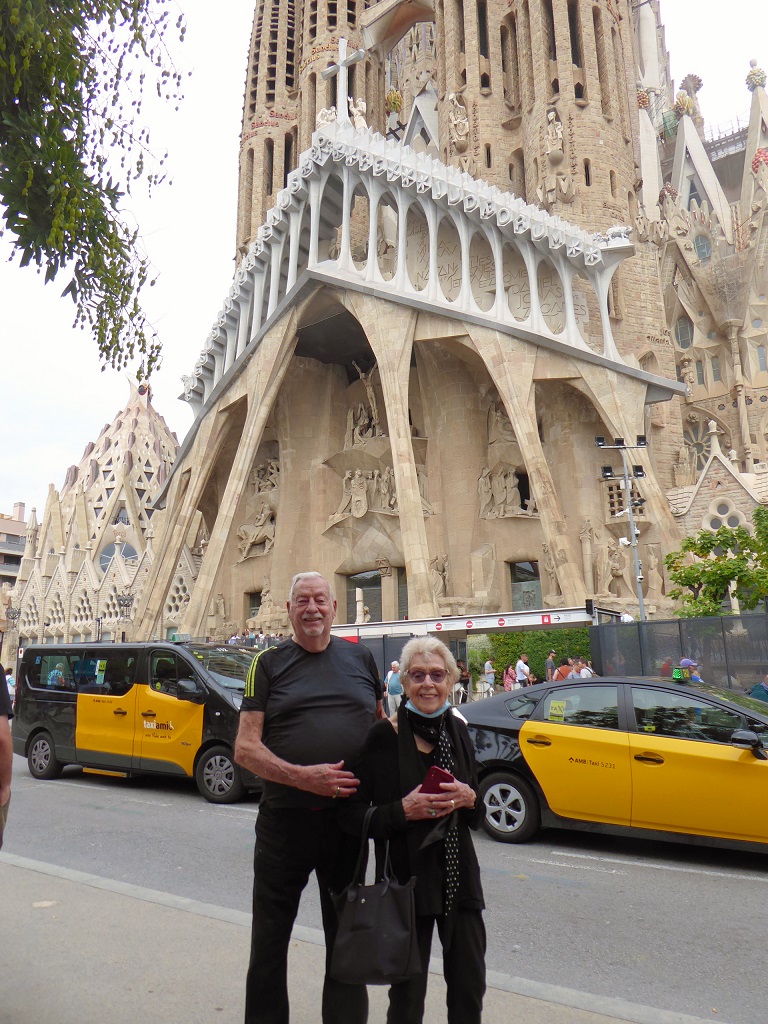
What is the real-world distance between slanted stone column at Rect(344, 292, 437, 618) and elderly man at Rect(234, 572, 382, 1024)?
19.4 metres

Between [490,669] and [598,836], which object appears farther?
[490,669]

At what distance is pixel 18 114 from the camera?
5359 millimetres

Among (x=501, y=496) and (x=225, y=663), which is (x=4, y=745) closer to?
(x=225, y=663)

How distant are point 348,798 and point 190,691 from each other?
6.14 meters

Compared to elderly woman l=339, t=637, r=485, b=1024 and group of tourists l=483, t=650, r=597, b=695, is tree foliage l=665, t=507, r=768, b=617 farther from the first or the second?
elderly woman l=339, t=637, r=485, b=1024

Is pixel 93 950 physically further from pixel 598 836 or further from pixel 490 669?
pixel 490 669

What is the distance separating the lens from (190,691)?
27.2ft

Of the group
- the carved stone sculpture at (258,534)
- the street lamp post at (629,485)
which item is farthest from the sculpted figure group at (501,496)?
the carved stone sculpture at (258,534)

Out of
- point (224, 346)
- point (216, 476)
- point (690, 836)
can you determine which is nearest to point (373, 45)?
point (224, 346)

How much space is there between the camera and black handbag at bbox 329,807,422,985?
210 centimetres

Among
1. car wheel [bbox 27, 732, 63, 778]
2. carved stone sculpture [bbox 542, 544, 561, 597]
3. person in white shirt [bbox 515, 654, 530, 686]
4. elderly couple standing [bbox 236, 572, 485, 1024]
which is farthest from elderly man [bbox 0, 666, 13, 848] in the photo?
carved stone sculpture [bbox 542, 544, 561, 597]

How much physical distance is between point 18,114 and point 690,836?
666 cm

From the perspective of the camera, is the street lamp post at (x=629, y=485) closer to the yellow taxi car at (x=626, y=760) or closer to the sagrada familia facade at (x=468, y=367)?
the sagrada familia facade at (x=468, y=367)

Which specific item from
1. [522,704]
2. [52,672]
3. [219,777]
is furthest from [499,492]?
[522,704]
